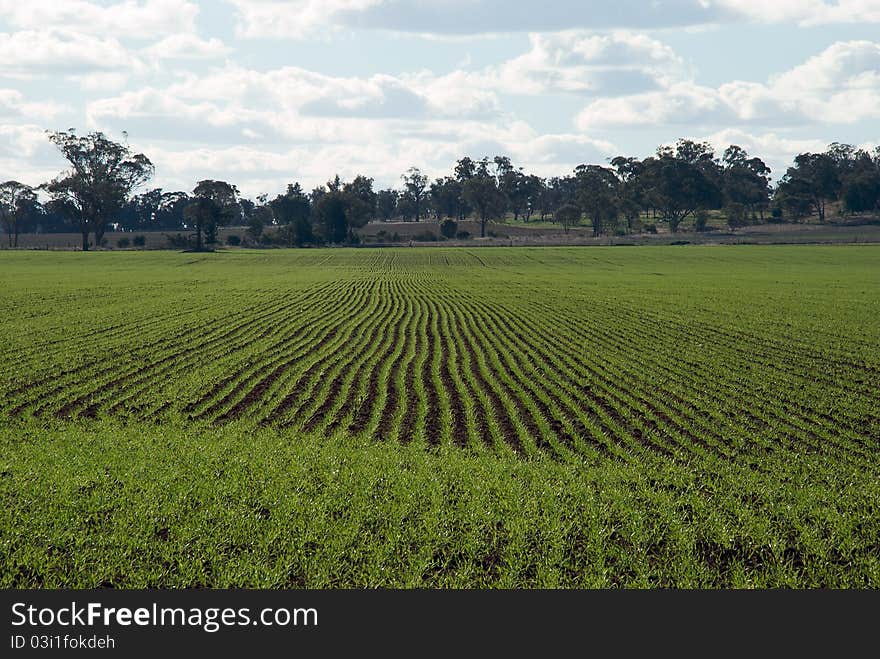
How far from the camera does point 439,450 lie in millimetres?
14477

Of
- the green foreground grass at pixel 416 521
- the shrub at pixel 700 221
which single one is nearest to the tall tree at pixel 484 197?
the shrub at pixel 700 221

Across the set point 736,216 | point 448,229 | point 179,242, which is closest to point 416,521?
point 179,242

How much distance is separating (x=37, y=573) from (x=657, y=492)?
7746 millimetres

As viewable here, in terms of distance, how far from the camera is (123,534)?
956 cm

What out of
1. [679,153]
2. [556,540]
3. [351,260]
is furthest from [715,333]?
[679,153]

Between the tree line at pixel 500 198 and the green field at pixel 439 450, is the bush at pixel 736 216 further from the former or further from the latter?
the green field at pixel 439 450

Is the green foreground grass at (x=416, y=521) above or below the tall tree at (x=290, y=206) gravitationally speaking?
below

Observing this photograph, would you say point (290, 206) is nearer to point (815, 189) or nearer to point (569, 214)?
point (569, 214)

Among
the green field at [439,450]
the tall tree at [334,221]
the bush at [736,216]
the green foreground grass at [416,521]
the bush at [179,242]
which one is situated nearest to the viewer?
the green foreground grass at [416,521]

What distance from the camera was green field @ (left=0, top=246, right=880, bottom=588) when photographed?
9.24 m

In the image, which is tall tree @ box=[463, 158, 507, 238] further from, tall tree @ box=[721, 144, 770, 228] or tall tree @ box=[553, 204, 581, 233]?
tall tree @ box=[721, 144, 770, 228]

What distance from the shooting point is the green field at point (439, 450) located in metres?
9.24

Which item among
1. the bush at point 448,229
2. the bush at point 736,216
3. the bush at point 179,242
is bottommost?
the bush at point 179,242

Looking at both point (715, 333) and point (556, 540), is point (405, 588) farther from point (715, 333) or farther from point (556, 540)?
point (715, 333)
